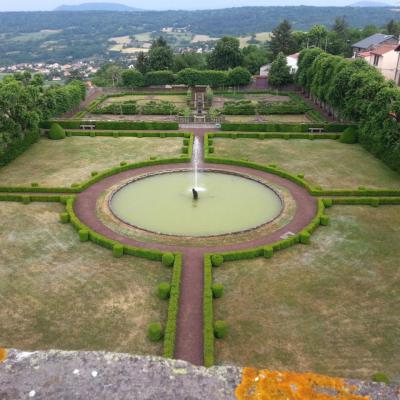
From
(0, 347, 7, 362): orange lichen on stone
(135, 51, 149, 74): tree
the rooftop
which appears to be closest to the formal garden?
(0, 347, 7, 362): orange lichen on stone

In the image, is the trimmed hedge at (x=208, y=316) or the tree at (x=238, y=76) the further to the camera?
the tree at (x=238, y=76)

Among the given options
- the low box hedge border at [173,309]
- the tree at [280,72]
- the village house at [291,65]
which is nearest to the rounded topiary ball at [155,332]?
the low box hedge border at [173,309]

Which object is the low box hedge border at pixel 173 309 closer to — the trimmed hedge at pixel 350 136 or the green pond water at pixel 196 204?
the green pond water at pixel 196 204

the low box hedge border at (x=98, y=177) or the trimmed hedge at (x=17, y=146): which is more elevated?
the trimmed hedge at (x=17, y=146)

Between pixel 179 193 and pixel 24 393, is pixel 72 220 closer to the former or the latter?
pixel 179 193

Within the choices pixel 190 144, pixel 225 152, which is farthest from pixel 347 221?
pixel 190 144

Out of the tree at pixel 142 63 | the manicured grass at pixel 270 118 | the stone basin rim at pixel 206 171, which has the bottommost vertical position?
the stone basin rim at pixel 206 171

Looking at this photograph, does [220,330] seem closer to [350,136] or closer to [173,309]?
[173,309]

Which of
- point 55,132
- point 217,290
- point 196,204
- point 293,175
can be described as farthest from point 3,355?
point 55,132
